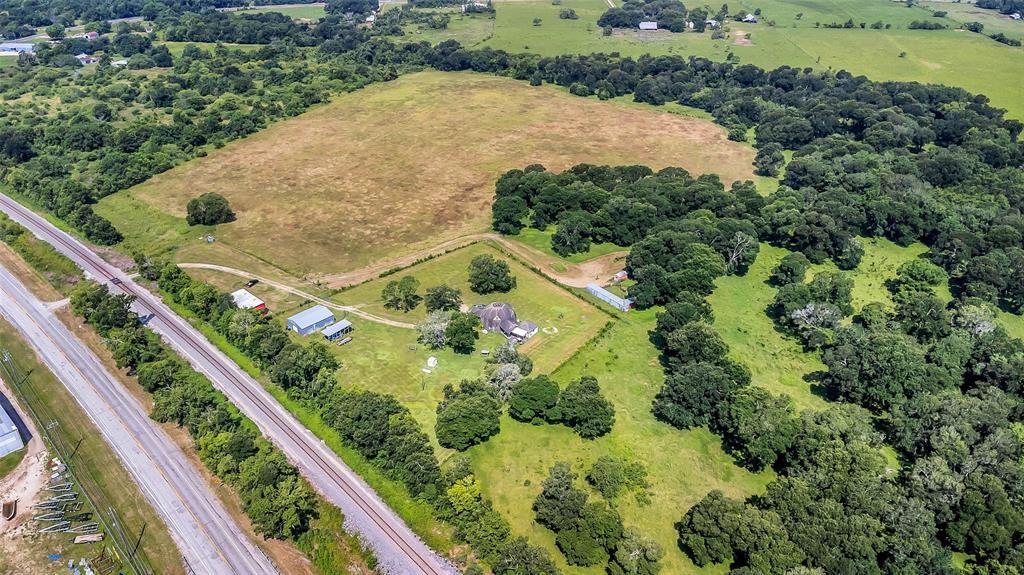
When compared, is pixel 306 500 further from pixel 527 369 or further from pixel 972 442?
pixel 972 442

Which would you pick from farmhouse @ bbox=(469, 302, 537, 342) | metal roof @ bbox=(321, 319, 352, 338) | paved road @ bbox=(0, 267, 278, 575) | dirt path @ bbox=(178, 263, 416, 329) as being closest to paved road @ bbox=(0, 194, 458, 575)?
paved road @ bbox=(0, 267, 278, 575)

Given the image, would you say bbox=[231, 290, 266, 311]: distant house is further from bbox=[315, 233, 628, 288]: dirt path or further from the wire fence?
the wire fence

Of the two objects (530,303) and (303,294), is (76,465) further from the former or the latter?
(530,303)

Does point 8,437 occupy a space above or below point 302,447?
above

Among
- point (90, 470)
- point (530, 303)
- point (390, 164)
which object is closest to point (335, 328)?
point (530, 303)

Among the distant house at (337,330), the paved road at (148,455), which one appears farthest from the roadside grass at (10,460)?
the distant house at (337,330)

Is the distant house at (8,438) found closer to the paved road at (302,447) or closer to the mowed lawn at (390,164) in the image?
the paved road at (302,447)

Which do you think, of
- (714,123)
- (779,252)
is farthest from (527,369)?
(714,123)
